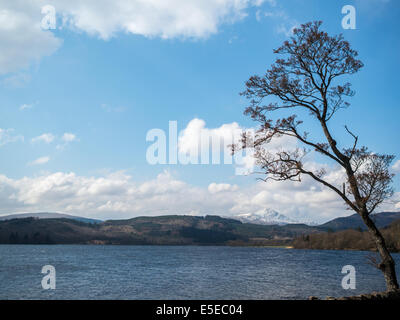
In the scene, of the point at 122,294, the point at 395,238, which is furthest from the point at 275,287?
the point at 395,238

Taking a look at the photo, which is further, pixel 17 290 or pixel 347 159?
pixel 17 290

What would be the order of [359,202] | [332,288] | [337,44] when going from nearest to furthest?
[359,202], [337,44], [332,288]

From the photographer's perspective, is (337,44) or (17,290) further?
(17,290)

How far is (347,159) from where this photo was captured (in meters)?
19.0

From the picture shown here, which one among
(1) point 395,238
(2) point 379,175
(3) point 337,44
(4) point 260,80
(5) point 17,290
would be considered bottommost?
(1) point 395,238

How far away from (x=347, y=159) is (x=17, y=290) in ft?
150

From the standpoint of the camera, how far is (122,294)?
1558 inches
